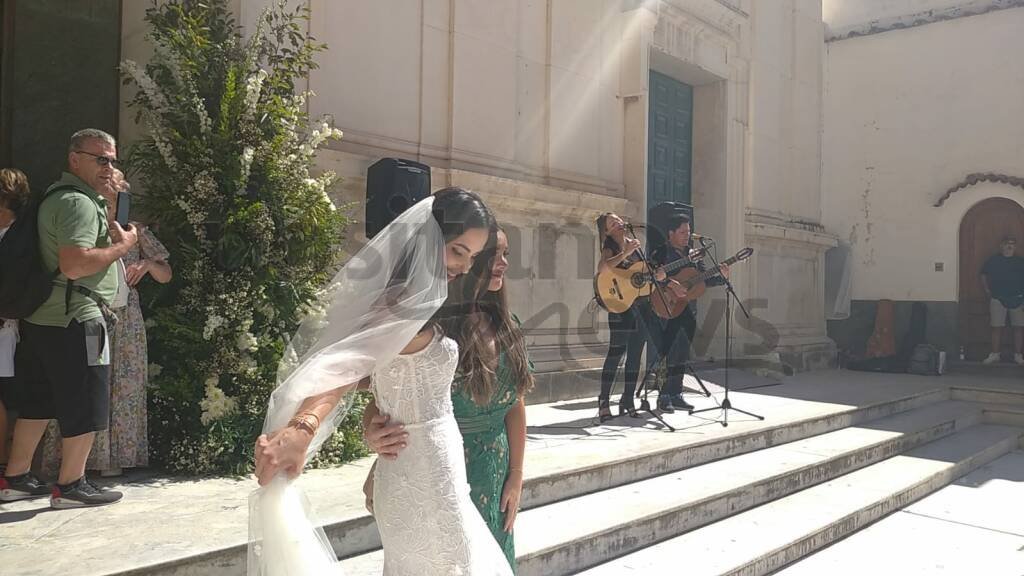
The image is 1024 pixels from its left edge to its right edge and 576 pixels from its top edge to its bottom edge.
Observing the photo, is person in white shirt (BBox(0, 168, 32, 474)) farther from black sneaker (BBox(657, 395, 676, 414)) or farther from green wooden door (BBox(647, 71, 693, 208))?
green wooden door (BBox(647, 71, 693, 208))

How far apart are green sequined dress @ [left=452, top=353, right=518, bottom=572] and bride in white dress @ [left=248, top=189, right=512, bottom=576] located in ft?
0.58

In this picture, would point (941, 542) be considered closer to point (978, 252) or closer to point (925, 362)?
point (925, 362)

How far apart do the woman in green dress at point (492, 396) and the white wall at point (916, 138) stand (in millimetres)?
14761

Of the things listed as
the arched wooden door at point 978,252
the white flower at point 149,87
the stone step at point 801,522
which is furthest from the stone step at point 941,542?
the arched wooden door at point 978,252

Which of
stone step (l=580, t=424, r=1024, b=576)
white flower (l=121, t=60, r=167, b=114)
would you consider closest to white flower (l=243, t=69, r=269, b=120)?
white flower (l=121, t=60, r=167, b=114)

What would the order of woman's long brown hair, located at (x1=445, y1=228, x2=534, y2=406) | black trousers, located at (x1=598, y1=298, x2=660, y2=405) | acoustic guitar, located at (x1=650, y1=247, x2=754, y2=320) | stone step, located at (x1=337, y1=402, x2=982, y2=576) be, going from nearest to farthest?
woman's long brown hair, located at (x1=445, y1=228, x2=534, y2=406), stone step, located at (x1=337, y1=402, x2=982, y2=576), black trousers, located at (x1=598, y1=298, x2=660, y2=405), acoustic guitar, located at (x1=650, y1=247, x2=754, y2=320)

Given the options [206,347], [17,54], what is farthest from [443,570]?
[17,54]

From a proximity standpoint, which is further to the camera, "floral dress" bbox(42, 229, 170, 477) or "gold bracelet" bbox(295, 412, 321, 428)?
"floral dress" bbox(42, 229, 170, 477)

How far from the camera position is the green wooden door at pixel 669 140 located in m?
10.4

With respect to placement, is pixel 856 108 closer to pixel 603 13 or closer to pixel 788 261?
pixel 788 261

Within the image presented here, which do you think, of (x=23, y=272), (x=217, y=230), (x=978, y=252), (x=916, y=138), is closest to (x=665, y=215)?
(x=217, y=230)

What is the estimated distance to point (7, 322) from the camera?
13.2 feet

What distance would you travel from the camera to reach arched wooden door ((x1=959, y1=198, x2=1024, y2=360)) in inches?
548

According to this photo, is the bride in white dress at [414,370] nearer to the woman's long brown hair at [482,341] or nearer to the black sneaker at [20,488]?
the woman's long brown hair at [482,341]
